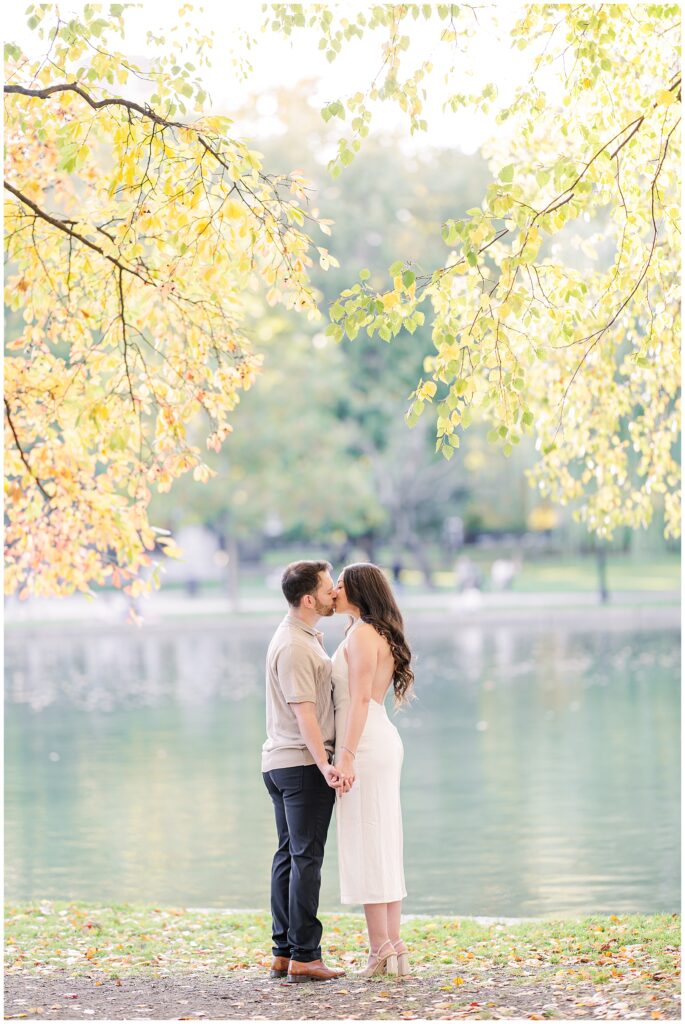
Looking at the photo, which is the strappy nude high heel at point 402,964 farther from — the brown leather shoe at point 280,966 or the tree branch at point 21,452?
the tree branch at point 21,452

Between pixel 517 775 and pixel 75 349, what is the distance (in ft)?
28.2

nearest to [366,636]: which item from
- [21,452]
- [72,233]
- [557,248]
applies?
[21,452]

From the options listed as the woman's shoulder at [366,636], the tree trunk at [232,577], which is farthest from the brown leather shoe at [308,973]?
the tree trunk at [232,577]

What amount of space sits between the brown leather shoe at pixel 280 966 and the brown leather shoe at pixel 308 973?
137 millimetres

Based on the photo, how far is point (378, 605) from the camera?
6.52 m

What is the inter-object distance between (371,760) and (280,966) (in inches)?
45.0

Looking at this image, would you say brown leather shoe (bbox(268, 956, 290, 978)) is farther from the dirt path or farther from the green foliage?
the green foliage

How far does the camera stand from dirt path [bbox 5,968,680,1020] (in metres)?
5.84

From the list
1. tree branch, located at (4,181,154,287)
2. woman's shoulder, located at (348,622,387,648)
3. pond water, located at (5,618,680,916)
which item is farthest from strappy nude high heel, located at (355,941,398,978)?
tree branch, located at (4,181,154,287)

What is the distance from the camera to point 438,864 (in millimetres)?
10820

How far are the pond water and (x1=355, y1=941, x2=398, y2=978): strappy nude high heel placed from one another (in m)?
2.82

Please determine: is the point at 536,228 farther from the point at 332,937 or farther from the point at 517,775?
the point at 517,775

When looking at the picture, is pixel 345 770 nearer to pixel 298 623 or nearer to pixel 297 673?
pixel 297 673

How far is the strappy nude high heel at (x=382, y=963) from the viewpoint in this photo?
6523 millimetres
